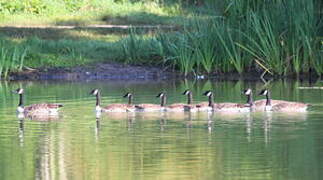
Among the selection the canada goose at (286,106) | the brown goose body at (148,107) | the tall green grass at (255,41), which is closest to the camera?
the canada goose at (286,106)

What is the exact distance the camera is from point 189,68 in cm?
2847

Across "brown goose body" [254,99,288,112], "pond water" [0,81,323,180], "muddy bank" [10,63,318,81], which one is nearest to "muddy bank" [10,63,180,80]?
"muddy bank" [10,63,318,81]

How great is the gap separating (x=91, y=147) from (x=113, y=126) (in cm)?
263

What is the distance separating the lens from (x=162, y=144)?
50.1 ft

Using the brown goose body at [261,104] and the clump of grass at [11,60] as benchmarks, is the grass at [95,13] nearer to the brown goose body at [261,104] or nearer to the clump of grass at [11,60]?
the clump of grass at [11,60]

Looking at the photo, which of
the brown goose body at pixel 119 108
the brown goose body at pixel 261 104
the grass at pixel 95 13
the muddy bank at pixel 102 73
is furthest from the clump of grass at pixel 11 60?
the grass at pixel 95 13

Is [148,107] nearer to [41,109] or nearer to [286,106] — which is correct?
[41,109]

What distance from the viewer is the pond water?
12938mm

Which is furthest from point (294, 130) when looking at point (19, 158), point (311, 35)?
point (311, 35)

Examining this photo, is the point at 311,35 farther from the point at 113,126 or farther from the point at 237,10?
the point at 113,126

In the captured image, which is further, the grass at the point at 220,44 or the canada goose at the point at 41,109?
the grass at the point at 220,44

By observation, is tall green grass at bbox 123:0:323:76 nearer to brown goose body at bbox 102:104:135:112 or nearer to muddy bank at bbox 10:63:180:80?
muddy bank at bbox 10:63:180:80

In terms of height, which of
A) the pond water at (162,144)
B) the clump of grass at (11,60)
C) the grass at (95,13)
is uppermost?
the grass at (95,13)

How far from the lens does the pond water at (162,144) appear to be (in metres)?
12.9
